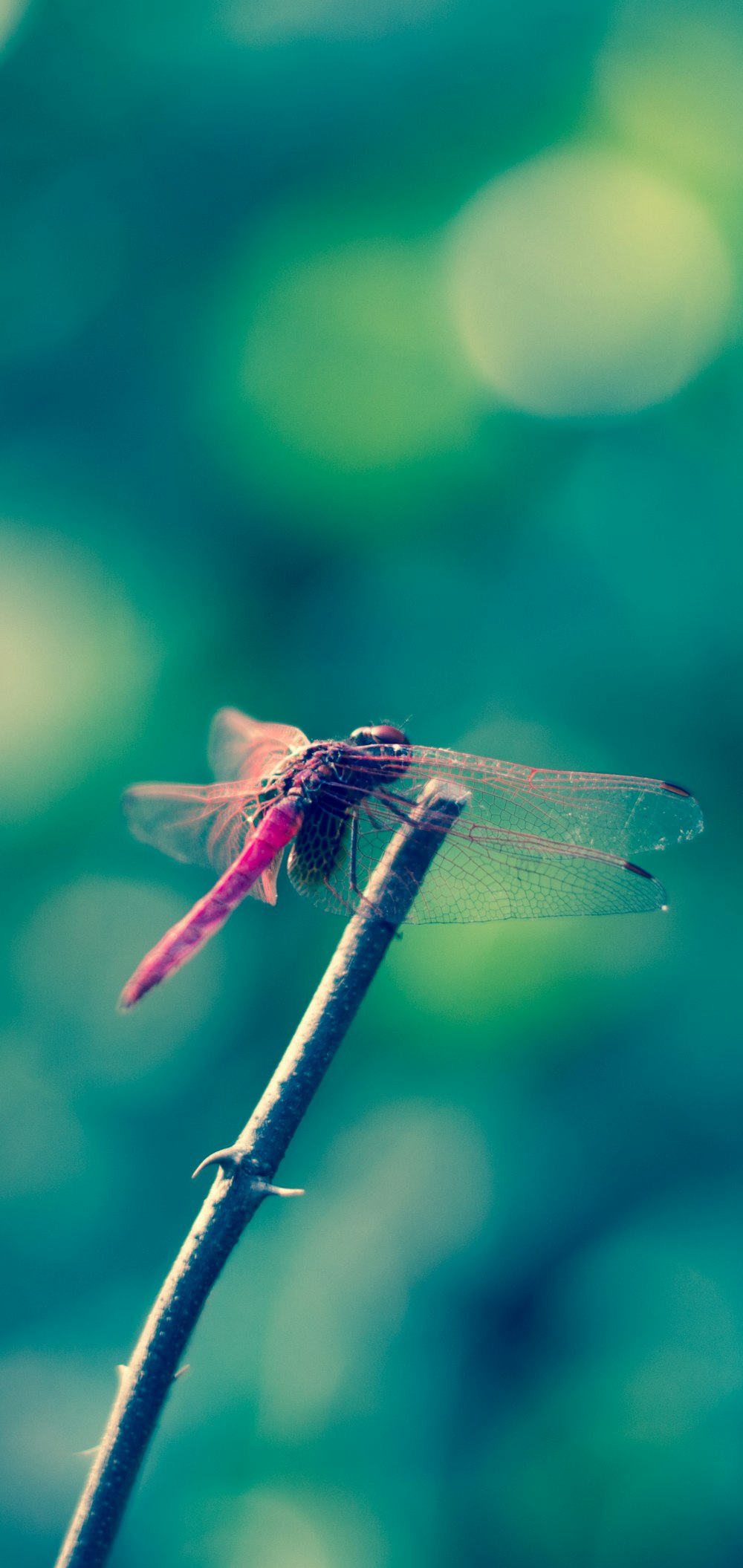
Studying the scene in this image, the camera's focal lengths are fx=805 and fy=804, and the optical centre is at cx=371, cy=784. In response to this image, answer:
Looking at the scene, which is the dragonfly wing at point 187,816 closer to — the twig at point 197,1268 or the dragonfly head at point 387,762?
the dragonfly head at point 387,762

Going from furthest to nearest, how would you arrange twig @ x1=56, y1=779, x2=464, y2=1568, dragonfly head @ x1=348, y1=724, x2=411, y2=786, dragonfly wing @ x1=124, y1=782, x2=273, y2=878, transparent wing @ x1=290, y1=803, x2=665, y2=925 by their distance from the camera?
dragonfly wing @ x1=124, y1=782, x2=273, y2=878 → dragonfly head @ x1=348, y1=724, x2=411, y2=786 → transparent wing @ x1=290, y1=803, x2=665, y2=925 → twig @ x1=56, y1=779, x2=464, y2=1568

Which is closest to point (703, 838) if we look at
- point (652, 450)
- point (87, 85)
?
point (652, 450)

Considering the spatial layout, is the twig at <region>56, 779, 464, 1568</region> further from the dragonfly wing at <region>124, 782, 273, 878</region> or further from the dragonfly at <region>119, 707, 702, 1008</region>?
the dragonfly wing at <region>124, 782, 273, 878</region>

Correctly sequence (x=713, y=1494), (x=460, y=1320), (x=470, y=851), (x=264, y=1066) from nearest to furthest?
(x=470, y=851) → (x=713, y=1494) → (x=460, y=1320) → (x=264, y=1066)

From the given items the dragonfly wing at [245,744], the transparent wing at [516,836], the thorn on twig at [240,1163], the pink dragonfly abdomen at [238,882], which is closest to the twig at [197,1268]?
the thorn on twig at [240,1163]

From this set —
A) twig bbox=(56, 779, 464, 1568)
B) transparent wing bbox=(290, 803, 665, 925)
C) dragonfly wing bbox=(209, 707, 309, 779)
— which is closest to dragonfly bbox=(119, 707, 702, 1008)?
transparent wing bbox=(290, 803, 665, 925)

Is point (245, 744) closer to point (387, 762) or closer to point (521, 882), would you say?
point (387, 762)

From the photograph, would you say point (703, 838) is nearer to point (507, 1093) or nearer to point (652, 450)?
point (507, 1093)
